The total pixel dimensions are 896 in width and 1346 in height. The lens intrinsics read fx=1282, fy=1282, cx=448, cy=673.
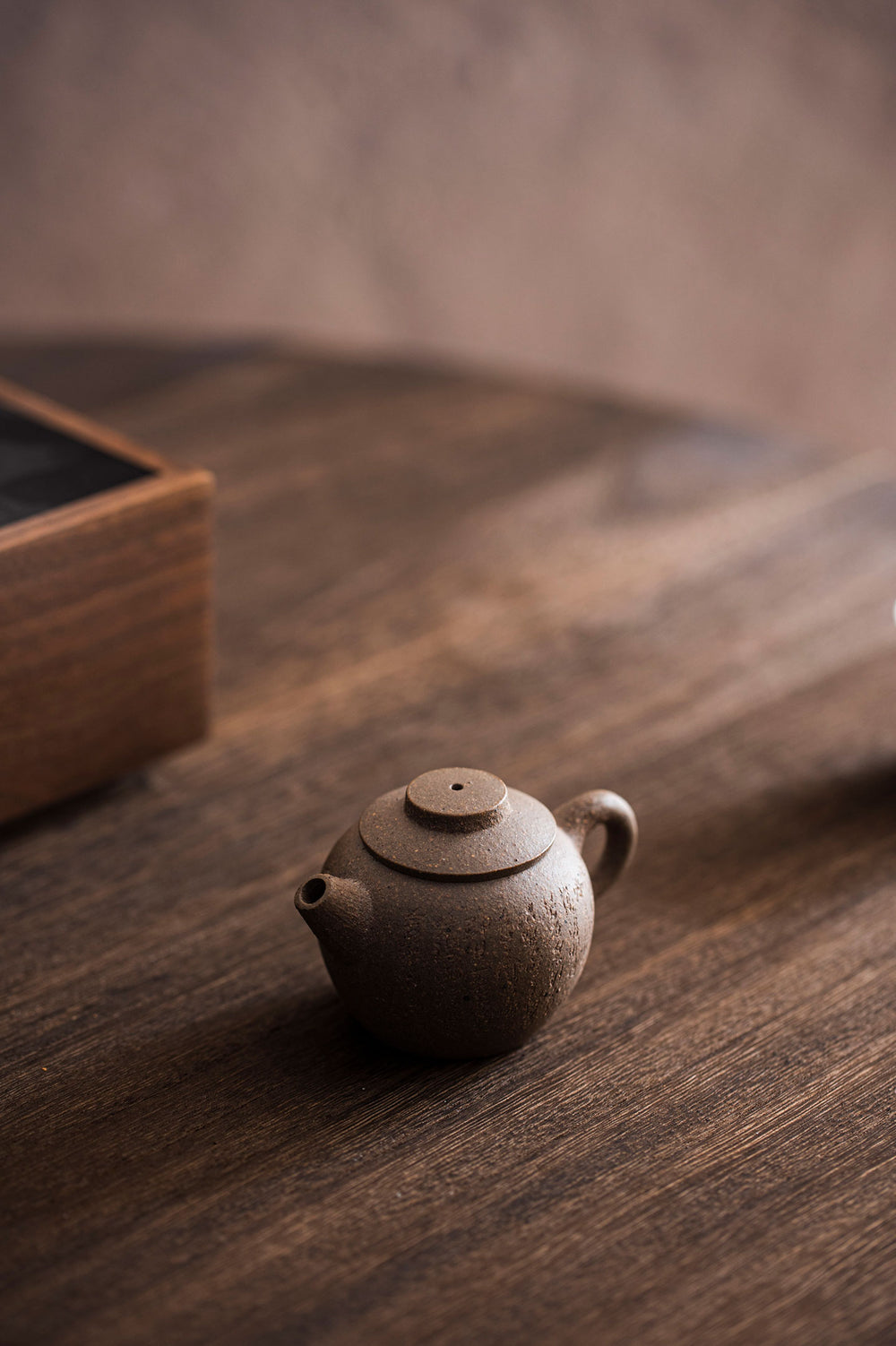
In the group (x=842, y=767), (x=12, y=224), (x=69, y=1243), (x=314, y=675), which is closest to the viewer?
(x=69, y=1243)

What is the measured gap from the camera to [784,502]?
66.1 inches

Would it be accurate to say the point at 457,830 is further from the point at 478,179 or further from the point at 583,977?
the point at 478,179

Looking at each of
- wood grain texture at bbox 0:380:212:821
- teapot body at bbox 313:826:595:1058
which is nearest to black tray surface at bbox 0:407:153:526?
wood grain texture at bbox 0:380:212:821

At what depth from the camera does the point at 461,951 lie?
798 mm

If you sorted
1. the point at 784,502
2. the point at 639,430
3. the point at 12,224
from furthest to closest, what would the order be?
the point at 12,224
the point at 639,430
the point at 784,502

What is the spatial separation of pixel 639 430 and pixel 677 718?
673 millimetres

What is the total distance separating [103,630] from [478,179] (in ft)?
6.52

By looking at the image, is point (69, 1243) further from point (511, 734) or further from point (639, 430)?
point (639, 430)

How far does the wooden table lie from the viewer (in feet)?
2.38

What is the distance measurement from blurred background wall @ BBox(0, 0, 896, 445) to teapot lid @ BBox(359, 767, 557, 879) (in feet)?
6.59

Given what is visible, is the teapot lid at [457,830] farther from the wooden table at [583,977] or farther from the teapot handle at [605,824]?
the wooden table at [583,977]

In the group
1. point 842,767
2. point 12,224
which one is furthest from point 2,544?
point 12,224

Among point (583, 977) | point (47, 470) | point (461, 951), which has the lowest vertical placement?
→ point (583, 977)

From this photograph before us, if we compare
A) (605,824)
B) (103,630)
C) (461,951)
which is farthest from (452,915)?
(103,630)
